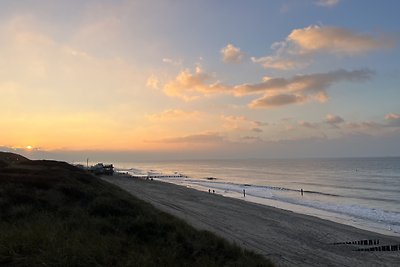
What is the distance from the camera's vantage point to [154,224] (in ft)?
47.3

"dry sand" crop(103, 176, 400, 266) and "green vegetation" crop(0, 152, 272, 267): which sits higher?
"green vegetation" crop(0, 152, 272, 267)

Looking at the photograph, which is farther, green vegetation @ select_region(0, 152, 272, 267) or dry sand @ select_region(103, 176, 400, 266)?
dry sand @ select_region(103, 176, 400, 266)

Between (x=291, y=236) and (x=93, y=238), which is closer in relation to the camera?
(x=93, y=238)

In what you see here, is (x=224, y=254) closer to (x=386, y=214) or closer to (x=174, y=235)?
(x=174, y=235)

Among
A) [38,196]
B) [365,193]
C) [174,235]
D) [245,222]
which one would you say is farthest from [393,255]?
[365,193]

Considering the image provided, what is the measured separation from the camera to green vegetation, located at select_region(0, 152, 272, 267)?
9.84m

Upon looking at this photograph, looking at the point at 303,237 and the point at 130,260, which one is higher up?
the point at 130,260

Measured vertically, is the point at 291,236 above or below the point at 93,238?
below

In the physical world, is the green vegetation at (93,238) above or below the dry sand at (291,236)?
above

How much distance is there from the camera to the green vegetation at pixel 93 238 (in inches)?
387

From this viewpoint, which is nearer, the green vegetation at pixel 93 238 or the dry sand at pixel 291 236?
the green vegetation at pixel 93 238

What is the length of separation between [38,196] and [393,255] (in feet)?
57.7

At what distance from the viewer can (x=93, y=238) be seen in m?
11.7

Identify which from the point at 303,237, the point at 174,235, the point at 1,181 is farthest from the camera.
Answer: the point at 303,237
